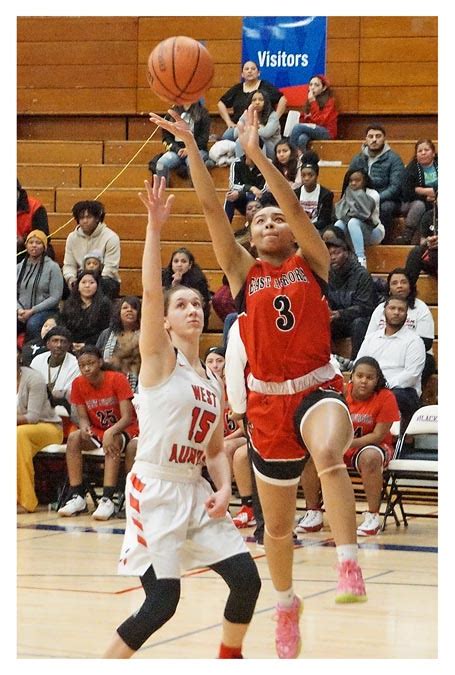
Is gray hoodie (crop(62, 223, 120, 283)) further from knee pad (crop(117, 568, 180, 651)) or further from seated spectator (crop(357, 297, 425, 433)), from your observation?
knee pad (crop(117, 568, 180, 651))

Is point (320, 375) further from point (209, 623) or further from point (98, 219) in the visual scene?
point (98, 219)

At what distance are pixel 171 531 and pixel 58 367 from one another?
19.3 feet

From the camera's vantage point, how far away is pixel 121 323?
10180mm

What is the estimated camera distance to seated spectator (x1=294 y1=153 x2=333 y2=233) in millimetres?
11117

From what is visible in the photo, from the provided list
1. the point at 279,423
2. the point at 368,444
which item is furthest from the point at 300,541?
the point at 279,423

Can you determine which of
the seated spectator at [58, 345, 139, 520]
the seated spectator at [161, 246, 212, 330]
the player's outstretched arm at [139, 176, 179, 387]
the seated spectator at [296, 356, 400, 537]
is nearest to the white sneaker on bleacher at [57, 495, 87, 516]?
the seated spectator at [58, 345, 139, 520]

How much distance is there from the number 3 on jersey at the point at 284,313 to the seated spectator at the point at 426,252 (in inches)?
202

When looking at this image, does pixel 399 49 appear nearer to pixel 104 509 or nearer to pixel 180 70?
pixel 104 509

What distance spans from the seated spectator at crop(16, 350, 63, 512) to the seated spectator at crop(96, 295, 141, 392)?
640mm

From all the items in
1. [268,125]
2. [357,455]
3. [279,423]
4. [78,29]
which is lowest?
[357,455]

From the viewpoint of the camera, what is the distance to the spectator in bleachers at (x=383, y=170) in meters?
11.5

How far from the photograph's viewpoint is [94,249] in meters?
11.7
